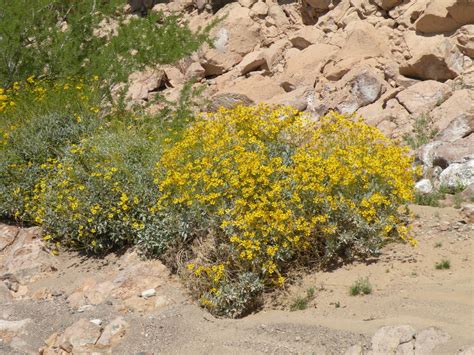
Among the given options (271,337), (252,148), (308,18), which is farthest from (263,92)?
(271,337)

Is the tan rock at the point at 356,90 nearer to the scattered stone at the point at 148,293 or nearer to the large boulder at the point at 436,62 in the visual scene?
the large boulder at the point at 436,62

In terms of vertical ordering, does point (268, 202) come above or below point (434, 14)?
above

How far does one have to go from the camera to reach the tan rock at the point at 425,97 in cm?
955

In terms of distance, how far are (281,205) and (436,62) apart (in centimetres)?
568

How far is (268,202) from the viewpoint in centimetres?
527

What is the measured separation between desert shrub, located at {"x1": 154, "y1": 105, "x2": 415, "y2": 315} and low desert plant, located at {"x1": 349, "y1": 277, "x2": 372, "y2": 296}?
38 centimetres

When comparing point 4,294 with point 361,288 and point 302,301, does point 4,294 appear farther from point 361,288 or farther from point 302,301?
point 361,288

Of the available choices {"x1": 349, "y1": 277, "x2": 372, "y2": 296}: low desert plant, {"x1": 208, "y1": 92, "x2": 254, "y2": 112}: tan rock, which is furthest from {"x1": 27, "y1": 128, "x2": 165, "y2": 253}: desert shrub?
{"x1": 208, "y1": 92, "x2": 254, "y2": 112}: tan rock

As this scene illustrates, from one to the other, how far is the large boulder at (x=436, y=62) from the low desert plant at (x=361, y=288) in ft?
19.0

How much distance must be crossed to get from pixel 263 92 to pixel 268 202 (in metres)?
6.68

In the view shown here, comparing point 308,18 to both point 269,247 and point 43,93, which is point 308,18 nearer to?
point 43,93

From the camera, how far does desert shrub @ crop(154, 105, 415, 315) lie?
5.27 meters

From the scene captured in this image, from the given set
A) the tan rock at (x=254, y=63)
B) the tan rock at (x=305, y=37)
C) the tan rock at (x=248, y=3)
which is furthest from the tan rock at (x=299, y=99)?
the tan rock at (x=248, y=3)

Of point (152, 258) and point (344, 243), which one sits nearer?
point (344, 243)
